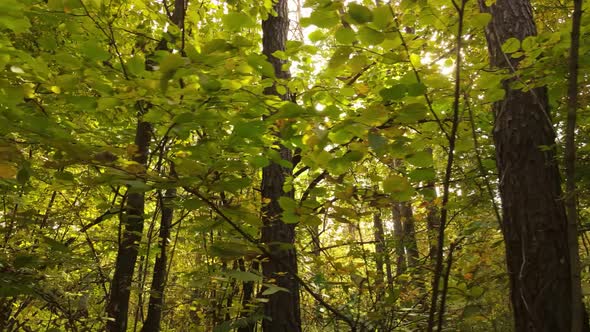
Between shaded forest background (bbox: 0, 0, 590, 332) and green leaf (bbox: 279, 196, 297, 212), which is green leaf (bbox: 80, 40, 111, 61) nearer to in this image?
shaded forest background (bbox: 0, 0, 590, 332)

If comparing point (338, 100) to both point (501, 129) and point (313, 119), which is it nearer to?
point (313, 119)

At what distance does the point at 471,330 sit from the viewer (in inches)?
242

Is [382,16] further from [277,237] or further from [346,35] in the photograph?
[277,237]

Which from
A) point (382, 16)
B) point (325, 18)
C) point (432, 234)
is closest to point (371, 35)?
point (382, 16)

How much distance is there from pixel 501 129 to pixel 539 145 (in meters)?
0.30

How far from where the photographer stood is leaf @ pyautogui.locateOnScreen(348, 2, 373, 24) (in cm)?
110

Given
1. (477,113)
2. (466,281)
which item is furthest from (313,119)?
(477,113)

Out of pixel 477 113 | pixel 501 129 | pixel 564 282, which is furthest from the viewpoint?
pixel 477 113

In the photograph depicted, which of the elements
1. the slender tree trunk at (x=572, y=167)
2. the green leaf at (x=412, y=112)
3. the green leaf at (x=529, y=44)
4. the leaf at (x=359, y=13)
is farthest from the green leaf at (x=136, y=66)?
the green leaf at (x=529, y=44)

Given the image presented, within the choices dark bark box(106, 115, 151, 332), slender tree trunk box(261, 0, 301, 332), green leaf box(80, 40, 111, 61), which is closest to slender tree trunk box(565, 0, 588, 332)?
green leaf box(80, 40, 111, 61)

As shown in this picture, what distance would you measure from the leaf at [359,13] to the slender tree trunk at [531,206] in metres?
1.74

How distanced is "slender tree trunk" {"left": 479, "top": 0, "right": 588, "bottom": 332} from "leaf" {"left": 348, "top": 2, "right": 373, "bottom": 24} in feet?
5.72

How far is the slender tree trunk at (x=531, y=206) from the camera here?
2525mm

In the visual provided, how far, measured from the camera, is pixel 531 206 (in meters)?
2.75
